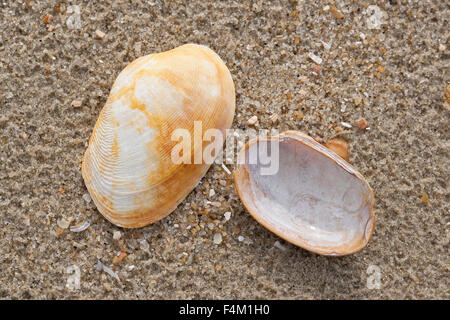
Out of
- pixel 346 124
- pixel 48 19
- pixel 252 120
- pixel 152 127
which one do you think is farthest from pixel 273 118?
pixel 48 19

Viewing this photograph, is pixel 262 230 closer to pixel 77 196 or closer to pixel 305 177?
pixel 305 177

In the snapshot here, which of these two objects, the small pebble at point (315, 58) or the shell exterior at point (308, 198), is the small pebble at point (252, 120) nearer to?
the shell exterior at point (308, 198)

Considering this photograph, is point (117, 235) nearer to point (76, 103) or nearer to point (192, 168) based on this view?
point (192, 168)

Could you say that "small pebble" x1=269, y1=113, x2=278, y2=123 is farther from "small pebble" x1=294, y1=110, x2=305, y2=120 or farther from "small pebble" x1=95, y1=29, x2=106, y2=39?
"small pebble" x1=95, y1=29, x2=106, y2=39

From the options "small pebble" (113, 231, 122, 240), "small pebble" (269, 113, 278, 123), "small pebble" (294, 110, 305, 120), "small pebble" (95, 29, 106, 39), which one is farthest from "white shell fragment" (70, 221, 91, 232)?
"small pebble" (294, 110, 305, 120)

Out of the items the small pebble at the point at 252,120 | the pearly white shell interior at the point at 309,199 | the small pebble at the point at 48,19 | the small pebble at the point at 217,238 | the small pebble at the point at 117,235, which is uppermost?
the small pebble at the point at 48,19

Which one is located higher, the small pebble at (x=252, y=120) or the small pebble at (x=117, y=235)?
the small pebble at (x=252, y=120)

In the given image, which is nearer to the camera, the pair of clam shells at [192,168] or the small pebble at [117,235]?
the pair of clam shells at [192,168]

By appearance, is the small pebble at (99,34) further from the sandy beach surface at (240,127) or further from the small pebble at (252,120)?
the small pebble at (252,120)

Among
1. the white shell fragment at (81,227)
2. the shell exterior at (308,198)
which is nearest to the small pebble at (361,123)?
the shell exterior at (308,198)
